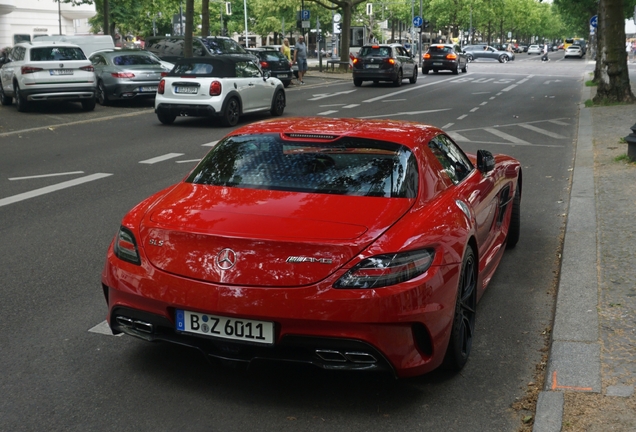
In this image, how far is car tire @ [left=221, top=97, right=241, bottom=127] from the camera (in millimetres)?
18859

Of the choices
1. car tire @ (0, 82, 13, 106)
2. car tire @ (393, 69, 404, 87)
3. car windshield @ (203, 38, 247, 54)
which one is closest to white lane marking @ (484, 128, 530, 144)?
car tire @ (0, 82, 13, 106)

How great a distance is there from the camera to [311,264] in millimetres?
3963

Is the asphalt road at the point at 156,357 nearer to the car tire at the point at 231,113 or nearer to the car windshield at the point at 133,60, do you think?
the car tire at the point at 231,113

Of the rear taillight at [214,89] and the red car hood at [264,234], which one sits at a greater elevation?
the rear taillight at [214,89]

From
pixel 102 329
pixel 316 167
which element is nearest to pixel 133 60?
pixel 102 329

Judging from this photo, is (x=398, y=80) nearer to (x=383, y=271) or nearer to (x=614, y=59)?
(x=614, y=59)

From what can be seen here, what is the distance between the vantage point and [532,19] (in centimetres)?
15775

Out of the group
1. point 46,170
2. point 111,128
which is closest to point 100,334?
point 46,170

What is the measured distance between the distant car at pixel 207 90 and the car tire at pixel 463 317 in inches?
563

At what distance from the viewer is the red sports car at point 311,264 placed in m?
3.94

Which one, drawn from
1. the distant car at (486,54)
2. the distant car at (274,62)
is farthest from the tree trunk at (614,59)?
the distant car at (486,54)

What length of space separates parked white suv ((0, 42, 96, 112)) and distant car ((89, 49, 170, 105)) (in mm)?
1678

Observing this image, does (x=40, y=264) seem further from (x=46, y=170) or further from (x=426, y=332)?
(x=46, y=170)

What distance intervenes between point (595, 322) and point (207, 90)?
1448 cm
